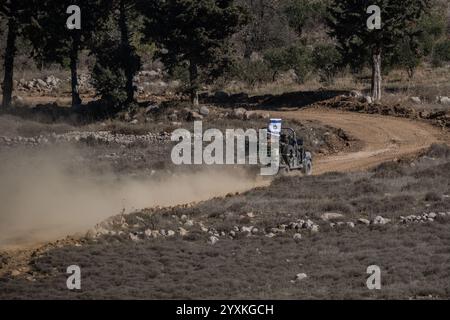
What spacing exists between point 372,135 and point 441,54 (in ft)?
82.3

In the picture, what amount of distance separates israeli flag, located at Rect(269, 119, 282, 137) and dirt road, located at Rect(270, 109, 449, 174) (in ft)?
13.8

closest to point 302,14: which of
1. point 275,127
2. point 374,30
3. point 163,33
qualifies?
point 374,30

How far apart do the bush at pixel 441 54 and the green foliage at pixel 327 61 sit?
834 centimetres

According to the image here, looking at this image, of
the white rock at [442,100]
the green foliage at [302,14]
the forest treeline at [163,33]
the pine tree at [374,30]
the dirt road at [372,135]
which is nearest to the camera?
the dirt road at [372,135]

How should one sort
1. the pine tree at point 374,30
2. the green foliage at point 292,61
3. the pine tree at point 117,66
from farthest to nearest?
the green foliage at point 292,61
the pine tree at point 117,66
the pine tree at point 374,30

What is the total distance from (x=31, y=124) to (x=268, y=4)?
41.0 meters

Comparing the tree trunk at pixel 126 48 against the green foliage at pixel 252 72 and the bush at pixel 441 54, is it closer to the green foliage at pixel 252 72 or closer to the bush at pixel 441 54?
the green foliage at pixel 252 72

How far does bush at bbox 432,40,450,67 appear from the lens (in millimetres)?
58594

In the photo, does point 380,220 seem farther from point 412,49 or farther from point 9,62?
point 412,49

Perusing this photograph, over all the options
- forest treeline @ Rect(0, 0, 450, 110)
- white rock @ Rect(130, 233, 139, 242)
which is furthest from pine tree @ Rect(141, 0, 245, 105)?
white rock @ Rect(130, 233, 139, 242)

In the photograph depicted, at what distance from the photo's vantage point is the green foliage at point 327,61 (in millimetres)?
55562

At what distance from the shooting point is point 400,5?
43.6 m

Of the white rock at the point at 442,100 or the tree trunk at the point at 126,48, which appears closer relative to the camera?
the tree trunk at the point at 126,48

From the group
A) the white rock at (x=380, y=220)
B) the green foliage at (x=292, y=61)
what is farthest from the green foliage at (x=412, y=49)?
the white rock at (x=380, y=220)
